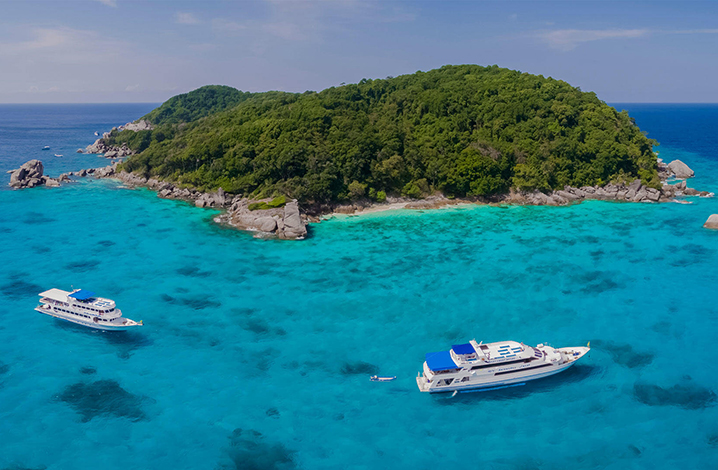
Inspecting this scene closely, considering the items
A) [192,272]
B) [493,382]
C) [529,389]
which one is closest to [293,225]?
[192,272]

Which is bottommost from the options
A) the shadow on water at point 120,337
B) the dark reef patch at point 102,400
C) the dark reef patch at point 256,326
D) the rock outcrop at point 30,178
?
the dark reef patch at point 102,400

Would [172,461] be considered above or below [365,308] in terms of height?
below

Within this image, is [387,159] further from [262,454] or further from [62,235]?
[262,454]

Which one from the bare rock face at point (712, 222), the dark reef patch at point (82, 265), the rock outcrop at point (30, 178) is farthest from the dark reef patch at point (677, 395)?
the rock outcrop at point (30, 178)

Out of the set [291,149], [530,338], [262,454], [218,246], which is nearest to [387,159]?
[291,149]

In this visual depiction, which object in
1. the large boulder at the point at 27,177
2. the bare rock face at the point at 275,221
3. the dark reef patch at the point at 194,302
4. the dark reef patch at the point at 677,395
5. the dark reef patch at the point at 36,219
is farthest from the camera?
the large boulder at the point at 27,177

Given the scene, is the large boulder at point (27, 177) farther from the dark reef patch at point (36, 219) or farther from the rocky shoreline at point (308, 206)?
the dark reef patch at point (36, 219)

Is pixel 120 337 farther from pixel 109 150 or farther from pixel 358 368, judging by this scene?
pixel 109 150

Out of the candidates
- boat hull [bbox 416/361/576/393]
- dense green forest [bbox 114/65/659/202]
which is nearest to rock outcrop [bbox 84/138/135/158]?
dense green forest [bbox 114/65/659/202]
